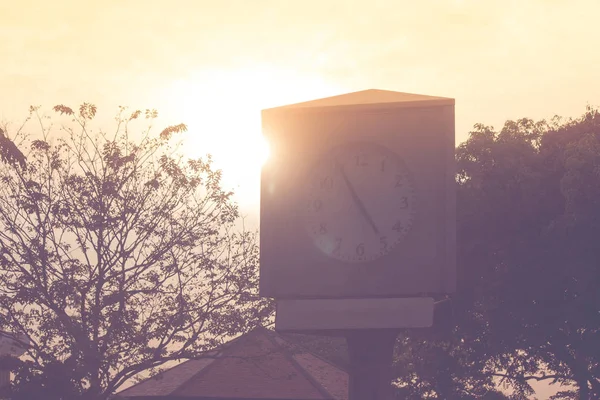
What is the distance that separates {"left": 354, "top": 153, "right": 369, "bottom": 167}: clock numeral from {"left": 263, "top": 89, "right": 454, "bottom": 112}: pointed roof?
14.6 inches

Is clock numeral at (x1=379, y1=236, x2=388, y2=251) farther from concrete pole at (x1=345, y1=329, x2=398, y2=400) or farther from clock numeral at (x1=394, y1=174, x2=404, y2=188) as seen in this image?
concrete pole at (x1=345, y1=329, x2=398, y2=400)

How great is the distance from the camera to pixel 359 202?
675cm

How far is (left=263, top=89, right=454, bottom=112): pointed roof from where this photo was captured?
21.7 ft

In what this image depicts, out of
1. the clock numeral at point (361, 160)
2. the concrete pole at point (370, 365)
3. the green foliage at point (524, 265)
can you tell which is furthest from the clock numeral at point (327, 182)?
the green foliage at point (524, 265)

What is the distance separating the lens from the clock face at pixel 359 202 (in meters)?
6.62

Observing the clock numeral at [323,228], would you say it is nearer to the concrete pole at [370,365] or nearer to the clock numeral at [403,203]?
the clock numeral at [403,203]

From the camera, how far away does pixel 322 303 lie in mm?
6512

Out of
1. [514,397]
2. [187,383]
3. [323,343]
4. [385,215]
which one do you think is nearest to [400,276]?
[385,215]

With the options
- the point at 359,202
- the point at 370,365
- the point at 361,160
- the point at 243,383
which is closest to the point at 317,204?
the point at 359,202

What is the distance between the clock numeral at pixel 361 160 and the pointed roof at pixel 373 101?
0.37 metres

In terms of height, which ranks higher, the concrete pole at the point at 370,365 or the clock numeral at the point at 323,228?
the clock numeral at the point at 323,228

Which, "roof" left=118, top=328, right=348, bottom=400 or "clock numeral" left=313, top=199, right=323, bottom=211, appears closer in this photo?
"clock numeral" left=313, top=199, right=323, bottom=211

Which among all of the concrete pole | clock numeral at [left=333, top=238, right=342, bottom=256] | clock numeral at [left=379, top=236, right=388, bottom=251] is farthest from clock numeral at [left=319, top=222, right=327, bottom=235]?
the concrete pole

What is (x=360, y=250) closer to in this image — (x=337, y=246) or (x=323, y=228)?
(x=337, y=246)
